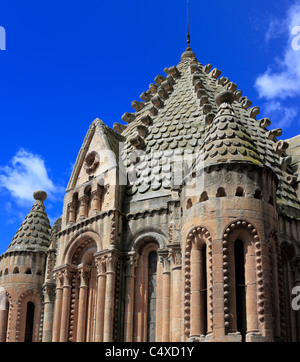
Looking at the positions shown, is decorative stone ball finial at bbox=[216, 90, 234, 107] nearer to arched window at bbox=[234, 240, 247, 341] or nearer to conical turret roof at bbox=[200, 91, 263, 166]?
conical turret roof at bbox=[200, 91, 263, 166]

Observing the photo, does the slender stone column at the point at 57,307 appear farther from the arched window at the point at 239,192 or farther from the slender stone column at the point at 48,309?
the arched window at the point at 239,192

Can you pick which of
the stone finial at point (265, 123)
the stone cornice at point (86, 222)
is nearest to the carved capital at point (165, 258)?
the stone cornice at point (86, 222)

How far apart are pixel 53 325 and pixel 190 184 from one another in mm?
10203

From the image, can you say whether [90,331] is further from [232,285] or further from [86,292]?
[232,285]

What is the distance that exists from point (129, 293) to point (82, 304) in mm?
2568

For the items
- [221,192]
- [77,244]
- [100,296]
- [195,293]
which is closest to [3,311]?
[77,244]

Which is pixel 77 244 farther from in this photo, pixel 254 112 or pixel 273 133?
pixel 254 112

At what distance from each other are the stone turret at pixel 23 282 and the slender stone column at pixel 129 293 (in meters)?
7.46

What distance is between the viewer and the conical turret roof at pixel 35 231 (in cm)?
3906

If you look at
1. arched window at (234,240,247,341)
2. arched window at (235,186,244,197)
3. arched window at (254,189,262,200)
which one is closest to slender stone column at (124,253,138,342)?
arched window at (234,240,247,341)

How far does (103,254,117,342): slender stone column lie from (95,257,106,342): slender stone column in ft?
0.65

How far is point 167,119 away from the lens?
3794 cm
